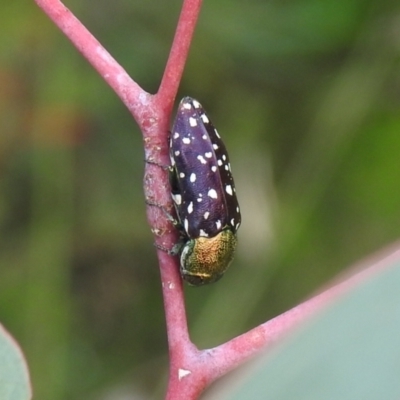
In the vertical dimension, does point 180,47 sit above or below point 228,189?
above

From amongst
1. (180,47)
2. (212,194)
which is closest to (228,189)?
(212,194)

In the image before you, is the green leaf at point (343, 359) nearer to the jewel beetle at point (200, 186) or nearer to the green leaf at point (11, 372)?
the green leaf at point (11, 372)

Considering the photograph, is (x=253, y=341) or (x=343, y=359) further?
(x=253, y=341)

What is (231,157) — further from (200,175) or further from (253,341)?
(253,341)

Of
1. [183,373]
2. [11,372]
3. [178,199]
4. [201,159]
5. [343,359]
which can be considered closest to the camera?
[343,359]

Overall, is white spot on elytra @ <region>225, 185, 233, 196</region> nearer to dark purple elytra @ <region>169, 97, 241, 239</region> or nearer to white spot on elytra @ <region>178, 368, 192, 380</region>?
dark purple elytra @ <region>169, 97, 241, 239</region>

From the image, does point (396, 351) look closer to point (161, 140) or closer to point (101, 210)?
point (161, 140)

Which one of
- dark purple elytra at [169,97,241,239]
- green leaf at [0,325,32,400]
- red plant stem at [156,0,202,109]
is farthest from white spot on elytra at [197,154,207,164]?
green leaf at [0,325,32,400]

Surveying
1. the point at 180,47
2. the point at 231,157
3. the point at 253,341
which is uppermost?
the point at 180,47
